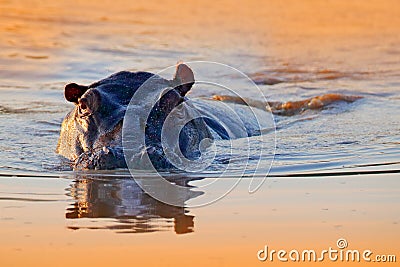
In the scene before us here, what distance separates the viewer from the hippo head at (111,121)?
237 inches

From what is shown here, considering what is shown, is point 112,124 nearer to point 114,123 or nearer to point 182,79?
point 114,123

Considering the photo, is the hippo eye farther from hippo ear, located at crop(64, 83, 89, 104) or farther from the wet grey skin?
hippo ear, located at crop(64, 83, 89, 104)

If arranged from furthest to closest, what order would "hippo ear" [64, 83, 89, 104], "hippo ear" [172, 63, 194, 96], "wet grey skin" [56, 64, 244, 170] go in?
"hippo ear" [172, 63, 194, 96], "hippo ear" [64, 83, 89, 104], "wet grey skin" [56, 64, 244, 170]

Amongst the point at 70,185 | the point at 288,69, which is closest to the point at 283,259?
the point at 70,185

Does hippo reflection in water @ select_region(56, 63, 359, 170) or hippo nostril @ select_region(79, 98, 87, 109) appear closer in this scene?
hippo reflection in water @ select_region(56, 63, 359, 170)

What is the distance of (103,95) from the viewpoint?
662 cm

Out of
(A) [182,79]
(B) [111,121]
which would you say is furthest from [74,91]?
(A) [182,79]

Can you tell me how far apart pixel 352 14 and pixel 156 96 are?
12644 mm

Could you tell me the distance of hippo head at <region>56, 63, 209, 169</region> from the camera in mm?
6029

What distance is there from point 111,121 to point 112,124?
53 mm

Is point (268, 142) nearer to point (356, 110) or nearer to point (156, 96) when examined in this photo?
point (156, 96)

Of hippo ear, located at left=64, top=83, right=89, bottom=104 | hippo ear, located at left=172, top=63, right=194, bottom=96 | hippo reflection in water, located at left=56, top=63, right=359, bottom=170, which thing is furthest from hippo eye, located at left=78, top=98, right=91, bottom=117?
hippo ear, located at left=172, top=63, right=194, bottom=96

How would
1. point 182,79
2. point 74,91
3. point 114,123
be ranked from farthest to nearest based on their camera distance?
point 182,79
point 74,91
point 114,123

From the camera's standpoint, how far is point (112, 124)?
633cm
